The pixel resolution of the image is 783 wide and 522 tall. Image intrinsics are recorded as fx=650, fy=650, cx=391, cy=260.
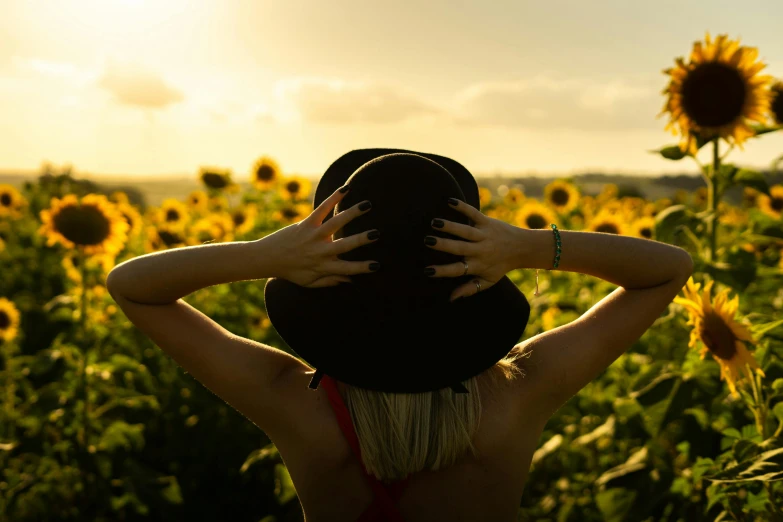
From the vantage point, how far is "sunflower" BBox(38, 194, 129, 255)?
477cm

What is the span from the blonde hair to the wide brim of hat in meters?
0.06

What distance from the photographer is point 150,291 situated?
170cm

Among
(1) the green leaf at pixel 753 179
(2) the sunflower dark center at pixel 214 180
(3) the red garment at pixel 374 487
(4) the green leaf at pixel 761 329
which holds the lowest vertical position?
(3) the red garment at pixel 374 487

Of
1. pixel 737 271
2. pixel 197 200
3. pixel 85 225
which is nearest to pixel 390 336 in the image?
pixel 737 271

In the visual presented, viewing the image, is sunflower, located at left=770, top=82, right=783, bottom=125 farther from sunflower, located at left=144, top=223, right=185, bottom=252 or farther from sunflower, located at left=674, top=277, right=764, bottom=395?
sunflower, located at left=144, top=223, right=185, bottom=252

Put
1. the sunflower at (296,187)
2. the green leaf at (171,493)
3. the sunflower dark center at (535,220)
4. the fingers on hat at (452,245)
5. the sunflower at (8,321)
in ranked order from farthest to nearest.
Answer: the sunflower at (296,187) → the sunflower dark center at (535,220) → the sunflower at (8,321) → the green leaf at (171,493) → the fingers on hat at (452,245)

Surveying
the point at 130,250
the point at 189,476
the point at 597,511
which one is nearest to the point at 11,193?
the point at 130,250

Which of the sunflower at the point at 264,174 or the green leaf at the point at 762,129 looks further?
the sunflower at the point at 264,174

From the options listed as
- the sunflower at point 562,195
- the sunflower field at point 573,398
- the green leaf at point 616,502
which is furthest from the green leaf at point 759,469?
the sunflower at point 562,195

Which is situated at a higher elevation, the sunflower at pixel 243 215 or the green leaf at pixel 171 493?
the sunflower at pixel 243 215

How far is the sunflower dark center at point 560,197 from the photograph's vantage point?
8.76 metres

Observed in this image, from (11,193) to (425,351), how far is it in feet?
35.5

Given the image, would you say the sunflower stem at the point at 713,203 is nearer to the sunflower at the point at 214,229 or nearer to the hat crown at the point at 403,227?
the hat crown at the point at 403,227

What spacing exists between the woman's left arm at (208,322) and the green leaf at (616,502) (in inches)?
92.0
